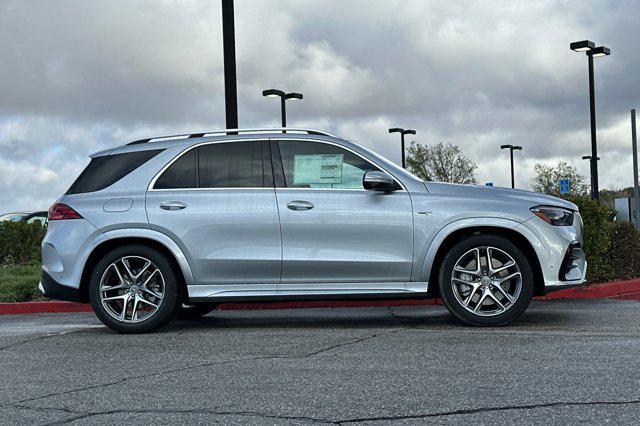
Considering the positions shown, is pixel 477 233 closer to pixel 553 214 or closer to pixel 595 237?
pixel 553 214

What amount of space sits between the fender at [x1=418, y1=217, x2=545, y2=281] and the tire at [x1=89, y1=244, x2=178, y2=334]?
228 cm

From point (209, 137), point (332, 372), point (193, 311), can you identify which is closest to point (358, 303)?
point (193, 311)

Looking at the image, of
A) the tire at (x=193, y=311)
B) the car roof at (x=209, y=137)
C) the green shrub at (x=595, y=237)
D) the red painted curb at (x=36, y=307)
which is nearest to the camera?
the car roof at (x=209, y=137)

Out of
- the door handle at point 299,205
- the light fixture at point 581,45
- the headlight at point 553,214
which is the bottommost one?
the headlight at point 553,214

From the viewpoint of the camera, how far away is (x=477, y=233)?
7883mm

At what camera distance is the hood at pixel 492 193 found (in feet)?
25.9

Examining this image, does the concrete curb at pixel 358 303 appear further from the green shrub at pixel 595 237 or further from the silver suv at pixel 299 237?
the silver suv at pixel 299 237

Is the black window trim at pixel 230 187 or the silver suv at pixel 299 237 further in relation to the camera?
the black window trim at pixel 230 187

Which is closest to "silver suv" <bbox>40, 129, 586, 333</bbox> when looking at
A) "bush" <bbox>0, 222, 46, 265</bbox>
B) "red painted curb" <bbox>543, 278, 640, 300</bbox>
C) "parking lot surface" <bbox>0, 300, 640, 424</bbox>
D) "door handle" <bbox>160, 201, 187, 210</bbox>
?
"door handle" <bbox>160, 201, 187, 210</bbox>

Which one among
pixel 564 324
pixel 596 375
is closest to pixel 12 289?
pixel 564 324

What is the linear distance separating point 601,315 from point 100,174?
5023 millimetres

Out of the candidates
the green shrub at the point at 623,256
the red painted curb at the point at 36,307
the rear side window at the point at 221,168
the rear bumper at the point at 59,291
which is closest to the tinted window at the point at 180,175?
the rear side window at the point at 221,168

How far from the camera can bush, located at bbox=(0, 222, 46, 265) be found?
21.4 meters

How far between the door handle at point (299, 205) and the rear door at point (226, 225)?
141 mm
